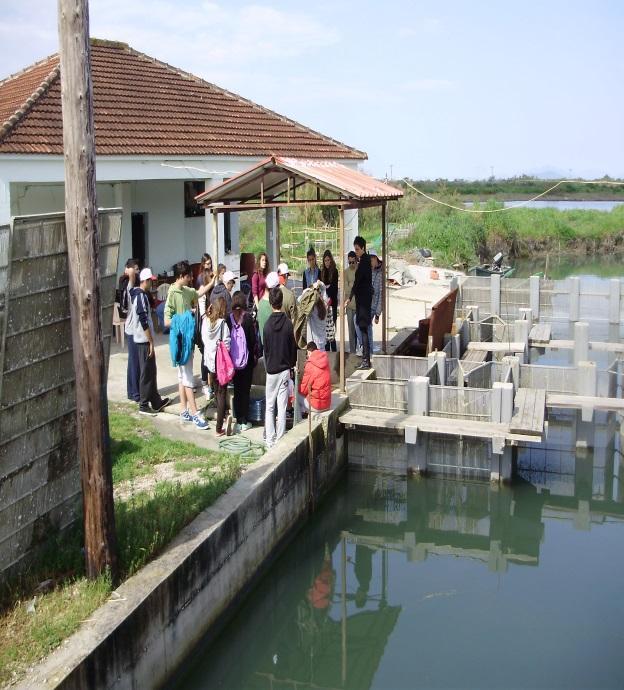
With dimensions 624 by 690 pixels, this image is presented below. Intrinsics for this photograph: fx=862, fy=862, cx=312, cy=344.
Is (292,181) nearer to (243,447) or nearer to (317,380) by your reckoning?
(317,380)

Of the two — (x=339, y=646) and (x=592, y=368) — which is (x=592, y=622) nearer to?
(x=339, y=646)

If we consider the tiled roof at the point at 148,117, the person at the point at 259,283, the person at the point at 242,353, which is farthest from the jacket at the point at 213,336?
the tiled roof at the point at 148,117

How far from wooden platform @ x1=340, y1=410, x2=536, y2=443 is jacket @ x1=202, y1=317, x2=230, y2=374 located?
2.17 metres

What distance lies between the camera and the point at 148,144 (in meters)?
16.1

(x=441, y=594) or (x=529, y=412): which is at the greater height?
(x=529, y=412)

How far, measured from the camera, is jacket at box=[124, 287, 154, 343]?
10938 mm

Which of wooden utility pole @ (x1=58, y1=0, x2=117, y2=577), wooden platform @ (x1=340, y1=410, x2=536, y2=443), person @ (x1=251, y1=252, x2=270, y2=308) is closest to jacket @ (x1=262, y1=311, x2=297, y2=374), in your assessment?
wooden platform @ (x1=340, y1=410, x2=536, y2=443)

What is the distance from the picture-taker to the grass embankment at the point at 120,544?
6.24 metres

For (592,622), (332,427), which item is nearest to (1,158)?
(332,427)

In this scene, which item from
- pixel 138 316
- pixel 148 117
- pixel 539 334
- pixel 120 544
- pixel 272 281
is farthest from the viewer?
pixel 148 117

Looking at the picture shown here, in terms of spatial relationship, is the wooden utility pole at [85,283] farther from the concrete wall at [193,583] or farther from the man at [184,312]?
the man at [184,312]

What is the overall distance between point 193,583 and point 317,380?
12.2 ft

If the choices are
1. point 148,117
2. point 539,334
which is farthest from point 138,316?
point 539,334

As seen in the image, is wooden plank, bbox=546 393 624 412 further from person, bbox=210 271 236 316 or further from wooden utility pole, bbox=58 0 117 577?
wooden utility pole, bbox=58 0 117 577
